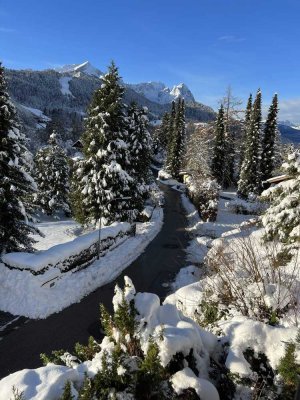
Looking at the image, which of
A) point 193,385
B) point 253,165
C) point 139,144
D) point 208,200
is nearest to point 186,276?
point 139,144

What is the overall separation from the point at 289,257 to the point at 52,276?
453 inches

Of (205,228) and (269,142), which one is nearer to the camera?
(205,228)

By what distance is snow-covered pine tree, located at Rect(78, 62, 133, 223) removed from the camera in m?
27.9

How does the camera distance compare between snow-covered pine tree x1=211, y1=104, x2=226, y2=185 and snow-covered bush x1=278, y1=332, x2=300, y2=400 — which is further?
snow-covered pine tree x1=211, y1=104, x2=226, y2=185

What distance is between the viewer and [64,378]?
4.71 meters

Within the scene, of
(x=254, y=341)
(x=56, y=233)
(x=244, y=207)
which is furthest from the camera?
(x=244, y=207)

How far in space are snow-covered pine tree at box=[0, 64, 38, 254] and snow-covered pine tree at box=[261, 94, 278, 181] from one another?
4119cm

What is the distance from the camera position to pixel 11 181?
18391 mm

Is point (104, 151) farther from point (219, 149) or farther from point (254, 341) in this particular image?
point (219, 149)

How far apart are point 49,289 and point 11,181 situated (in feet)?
20.1

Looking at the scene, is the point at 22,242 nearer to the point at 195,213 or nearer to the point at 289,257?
the point at 289,257

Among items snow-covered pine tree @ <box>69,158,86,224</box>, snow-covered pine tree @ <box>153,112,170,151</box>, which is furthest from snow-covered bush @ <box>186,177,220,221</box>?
snow-covered pine tree @ <box>153,112,170,151</box>

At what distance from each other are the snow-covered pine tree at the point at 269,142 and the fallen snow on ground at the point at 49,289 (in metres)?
35.8

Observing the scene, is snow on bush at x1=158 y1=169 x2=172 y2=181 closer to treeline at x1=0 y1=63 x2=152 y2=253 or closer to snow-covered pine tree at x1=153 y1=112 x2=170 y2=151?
snow-covered pine tree at x1=153 y1=112 x2=170 y2=151
